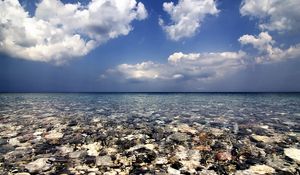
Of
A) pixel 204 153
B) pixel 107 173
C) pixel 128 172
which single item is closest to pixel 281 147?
pixel 204 153

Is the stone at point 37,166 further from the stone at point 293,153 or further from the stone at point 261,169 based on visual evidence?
the stone at point 293,153

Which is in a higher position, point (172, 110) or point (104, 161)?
point (172, 110)

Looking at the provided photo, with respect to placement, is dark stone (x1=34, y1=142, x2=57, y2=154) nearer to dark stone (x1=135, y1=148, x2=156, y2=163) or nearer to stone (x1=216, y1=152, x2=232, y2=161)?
dark stone (x1=135, y1=148, x2=156, y2=163)

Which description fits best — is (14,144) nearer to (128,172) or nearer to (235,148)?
(128,172)

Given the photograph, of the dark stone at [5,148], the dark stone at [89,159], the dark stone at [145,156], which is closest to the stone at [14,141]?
the dark stone at [5,148]

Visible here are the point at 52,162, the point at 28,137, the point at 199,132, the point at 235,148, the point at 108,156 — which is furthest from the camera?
the point at 199,132

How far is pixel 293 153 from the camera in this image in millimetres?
6414

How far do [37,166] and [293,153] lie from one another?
23.6 ft

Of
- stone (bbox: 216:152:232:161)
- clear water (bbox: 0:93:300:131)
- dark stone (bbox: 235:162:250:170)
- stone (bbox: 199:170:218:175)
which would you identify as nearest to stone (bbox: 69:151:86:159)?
stone (bbox: 199:170:218:175)

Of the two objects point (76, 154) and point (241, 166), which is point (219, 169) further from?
point (76, 154)

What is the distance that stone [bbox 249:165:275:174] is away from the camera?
16.4 feet

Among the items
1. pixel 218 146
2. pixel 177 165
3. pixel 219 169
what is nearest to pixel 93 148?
pixel 177 165

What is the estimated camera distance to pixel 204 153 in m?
Answer: 6.45

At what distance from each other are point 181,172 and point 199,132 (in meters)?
4.76
